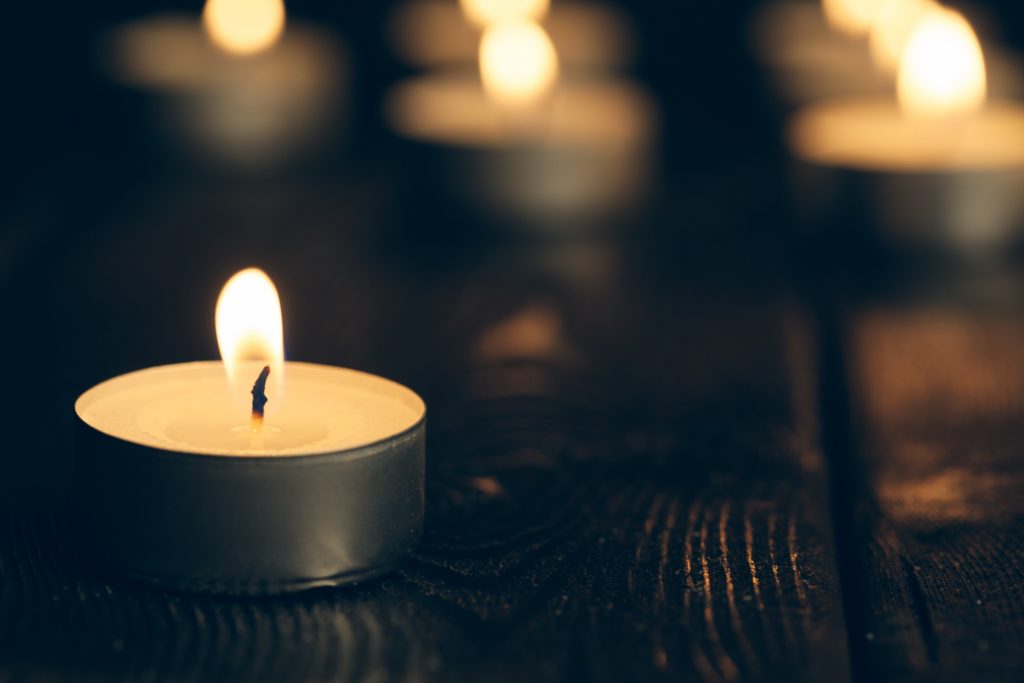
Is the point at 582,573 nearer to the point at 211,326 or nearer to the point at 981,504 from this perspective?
the point at 981,504

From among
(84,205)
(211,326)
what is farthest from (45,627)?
(84,205)

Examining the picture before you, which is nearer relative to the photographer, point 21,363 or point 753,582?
point 753,582

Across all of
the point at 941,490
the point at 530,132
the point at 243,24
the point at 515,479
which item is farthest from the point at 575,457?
the point at 243,24

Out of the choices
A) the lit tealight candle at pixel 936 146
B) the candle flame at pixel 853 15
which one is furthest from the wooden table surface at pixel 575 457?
the candle flame at pixel 853 15

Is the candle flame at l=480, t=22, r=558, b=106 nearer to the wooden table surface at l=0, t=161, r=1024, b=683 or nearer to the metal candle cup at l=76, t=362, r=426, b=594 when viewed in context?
the wooden table surface at l=0, t=161, r=1024, b=683

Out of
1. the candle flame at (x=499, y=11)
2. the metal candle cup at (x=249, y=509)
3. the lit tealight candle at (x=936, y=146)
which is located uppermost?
the candle flame at (x=499, y=11)

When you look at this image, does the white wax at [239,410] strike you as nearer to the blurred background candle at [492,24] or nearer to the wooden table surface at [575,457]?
the wooden table surface at [575,457]

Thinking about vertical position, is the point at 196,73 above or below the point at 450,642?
above
